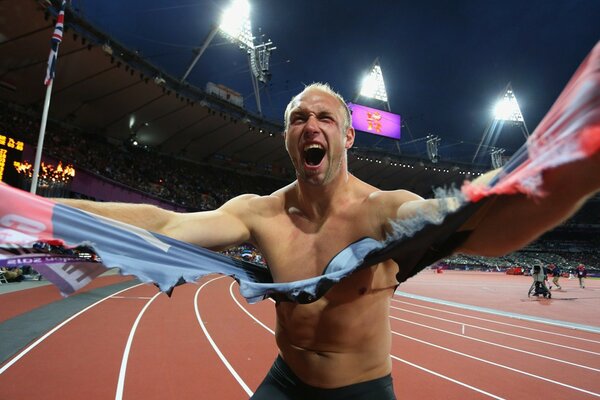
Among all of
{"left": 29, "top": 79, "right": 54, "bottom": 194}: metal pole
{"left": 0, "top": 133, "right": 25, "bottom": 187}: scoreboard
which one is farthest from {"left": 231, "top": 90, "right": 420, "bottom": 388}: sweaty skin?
{"left": 0, "top": 133, "right": 25, "bottom": 187}: scoreboard

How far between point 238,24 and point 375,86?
14293 mm

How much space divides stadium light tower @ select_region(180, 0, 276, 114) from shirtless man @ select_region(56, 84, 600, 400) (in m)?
20.5

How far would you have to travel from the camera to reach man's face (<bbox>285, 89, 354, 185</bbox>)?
177cm

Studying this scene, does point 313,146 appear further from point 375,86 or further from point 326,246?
point 375,86

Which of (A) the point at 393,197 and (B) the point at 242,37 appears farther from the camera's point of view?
(B) the point at 242,37

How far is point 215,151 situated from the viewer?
3438 centimetres

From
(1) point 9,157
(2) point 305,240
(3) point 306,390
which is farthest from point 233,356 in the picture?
(1) point 9,157

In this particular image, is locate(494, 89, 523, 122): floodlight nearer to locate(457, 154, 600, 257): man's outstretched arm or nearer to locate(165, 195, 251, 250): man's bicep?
locate(165, 195, 251, 250): man's bicep

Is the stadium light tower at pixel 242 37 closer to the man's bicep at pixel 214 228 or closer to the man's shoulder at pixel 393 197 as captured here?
the man's bicep at pixel 214 228

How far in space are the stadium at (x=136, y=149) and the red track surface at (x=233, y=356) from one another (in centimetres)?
7

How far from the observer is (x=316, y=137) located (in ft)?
5.79

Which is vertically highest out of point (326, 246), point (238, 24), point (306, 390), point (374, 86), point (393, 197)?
point (238, 24)

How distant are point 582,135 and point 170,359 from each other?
6223 millimetres

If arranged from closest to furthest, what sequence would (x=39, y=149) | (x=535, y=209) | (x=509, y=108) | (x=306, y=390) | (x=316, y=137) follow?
(x=535, y=209)
(x=306, y=390)
(x=316, y=137)
(x=39, y=149)
(x=509, y=108)
